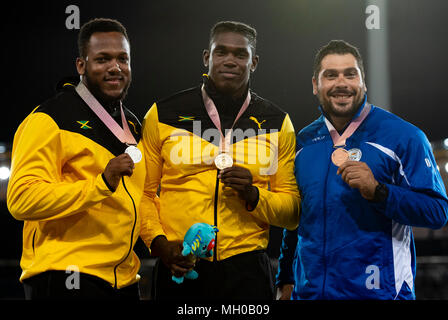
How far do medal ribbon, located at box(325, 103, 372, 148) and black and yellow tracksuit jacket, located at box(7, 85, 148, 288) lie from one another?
102 cm

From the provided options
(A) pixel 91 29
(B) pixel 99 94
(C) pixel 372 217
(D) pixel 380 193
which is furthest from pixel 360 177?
(A) pixel 91 29

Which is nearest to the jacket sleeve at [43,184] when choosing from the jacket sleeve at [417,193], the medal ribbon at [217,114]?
the medal ribbon at [217,114]

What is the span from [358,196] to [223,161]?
26.5 inches

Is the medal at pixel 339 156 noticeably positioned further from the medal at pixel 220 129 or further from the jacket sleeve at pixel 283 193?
the medal at pixel 220 129

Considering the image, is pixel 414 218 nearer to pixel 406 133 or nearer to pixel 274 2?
pixel 406 133

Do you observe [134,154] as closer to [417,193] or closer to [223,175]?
[223,175]

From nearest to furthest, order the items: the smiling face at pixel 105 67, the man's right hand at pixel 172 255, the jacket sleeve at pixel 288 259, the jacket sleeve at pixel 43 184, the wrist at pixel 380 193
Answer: the jacket sleeve at pixel 43 184 < the wrist at pixel 380 193 < the man's right hand at pixel 172 255 < the smiling face at pixel 105 67 < the jacket sleeve at pixel 288 259

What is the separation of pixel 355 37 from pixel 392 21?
29.0 inches

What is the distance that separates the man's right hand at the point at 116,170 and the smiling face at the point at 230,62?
0.72m

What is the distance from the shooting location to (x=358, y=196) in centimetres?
214

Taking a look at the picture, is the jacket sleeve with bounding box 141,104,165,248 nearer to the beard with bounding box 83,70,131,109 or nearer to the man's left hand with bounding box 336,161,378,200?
the beard with bounding box 83,70,131,109

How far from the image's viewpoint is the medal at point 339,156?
2.12 meters

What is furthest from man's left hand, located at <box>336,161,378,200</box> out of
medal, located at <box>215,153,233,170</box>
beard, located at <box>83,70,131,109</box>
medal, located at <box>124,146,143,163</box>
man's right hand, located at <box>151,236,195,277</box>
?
beard, located at <box>83,70,131,109</box>

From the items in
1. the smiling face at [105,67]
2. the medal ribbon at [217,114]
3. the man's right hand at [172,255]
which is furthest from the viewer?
the medal ribbon at [217,114]
